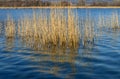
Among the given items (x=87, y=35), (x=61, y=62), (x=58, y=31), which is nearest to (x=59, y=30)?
(x=58, y=31)

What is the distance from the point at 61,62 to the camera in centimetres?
805

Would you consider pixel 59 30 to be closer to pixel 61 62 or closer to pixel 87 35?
pixel 87 35

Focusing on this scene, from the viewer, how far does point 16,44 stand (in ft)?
Result: 37.6

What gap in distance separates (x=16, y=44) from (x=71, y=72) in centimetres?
499

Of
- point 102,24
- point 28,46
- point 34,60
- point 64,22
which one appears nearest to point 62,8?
point 64,22

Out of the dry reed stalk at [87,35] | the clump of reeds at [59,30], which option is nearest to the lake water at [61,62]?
the dry reed stalk at [87,35]

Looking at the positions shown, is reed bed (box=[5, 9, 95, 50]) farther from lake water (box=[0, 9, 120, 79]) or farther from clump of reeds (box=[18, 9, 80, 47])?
lake water (box=[0, 9, 120, 79])

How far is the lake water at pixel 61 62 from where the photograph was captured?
6.72 metres

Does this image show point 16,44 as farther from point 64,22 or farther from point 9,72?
point 9,72

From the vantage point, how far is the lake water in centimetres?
672

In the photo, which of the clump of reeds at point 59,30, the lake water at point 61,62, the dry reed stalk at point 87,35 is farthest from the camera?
the dry reed stalk at point 87,35

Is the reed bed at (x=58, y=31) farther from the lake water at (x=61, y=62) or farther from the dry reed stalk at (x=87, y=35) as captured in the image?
the lake water at (x=61, y=62)

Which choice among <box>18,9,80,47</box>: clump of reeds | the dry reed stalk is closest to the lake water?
the dry reed stalk

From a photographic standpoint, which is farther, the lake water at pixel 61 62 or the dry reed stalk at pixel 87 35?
the dry reed stalk at pixel 87 35
